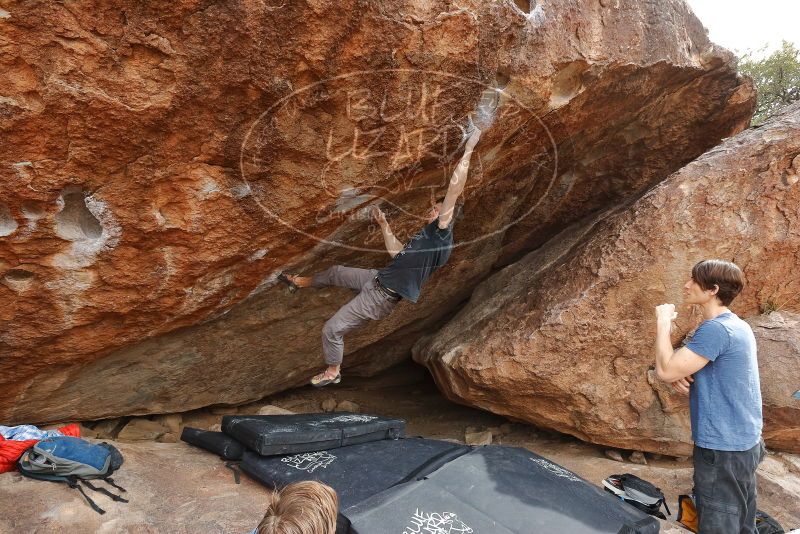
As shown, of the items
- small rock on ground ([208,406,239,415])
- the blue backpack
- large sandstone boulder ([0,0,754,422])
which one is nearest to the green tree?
large sandstone boulder ([0,0,754,422])

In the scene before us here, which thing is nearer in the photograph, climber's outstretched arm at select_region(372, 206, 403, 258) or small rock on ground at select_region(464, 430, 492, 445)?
climber's outstretched arm at select_region(372, 206, 403, 258)

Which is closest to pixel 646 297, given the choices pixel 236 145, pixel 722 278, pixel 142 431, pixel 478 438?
pixel 722 278

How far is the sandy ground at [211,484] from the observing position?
2516mm

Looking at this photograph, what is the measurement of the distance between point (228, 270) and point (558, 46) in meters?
2.56

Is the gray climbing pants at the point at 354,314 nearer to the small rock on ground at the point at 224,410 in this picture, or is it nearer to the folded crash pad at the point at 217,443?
the folded crash pad at the point at 217,443

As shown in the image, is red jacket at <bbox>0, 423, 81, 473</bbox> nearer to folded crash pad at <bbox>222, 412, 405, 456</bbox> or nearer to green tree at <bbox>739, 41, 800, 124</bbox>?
folded crash pad at <bbox>222, 412, 405, 456</bbox>

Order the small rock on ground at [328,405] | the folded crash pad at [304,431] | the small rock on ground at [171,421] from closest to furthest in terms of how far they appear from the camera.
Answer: the folded crash pad at [304,431] → the small rock on ground at [171,421] → the small rock on ground at [328,405]

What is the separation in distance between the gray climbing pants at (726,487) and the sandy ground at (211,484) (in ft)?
1.92

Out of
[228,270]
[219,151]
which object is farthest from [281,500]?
[228,270]

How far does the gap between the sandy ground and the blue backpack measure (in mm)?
52

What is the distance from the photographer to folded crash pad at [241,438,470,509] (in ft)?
8.98

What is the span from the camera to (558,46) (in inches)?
125

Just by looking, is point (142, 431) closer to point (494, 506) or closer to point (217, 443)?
point (217, 443)

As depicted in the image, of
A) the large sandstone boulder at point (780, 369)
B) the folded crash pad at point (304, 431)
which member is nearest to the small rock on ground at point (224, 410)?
the folded crash pad at point (304, 431)
